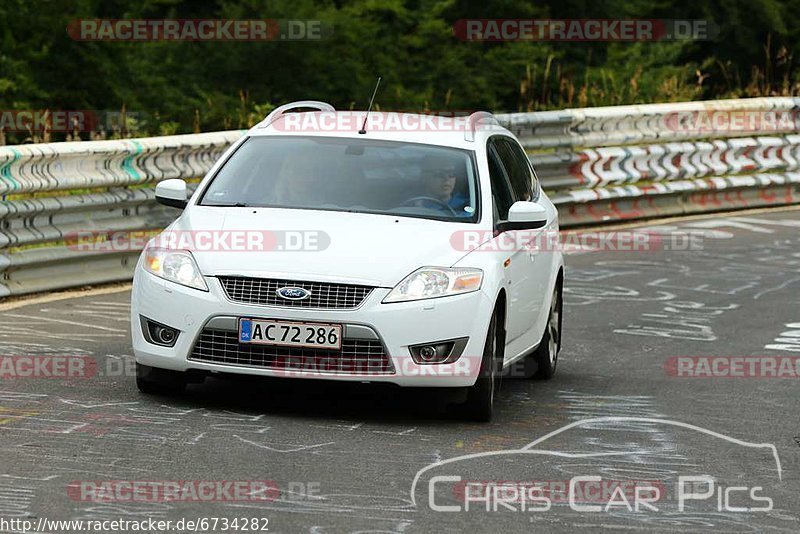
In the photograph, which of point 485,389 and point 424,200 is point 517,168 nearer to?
point 424,200

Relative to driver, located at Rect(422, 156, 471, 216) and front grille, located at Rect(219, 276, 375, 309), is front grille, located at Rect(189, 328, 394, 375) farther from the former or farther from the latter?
driver, located at Rect(422, 156, 471, 216)

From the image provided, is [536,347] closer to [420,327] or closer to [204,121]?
[420,327]

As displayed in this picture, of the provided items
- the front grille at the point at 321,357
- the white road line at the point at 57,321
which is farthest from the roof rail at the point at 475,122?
the white road line at the point at 57,321

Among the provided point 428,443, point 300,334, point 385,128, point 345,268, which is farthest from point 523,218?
point 428,443

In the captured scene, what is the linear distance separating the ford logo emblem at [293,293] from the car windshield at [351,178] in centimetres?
101

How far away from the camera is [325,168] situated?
9883mm

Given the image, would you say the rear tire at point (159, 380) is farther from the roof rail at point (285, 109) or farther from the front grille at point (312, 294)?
the roof rail at point (285, 109)

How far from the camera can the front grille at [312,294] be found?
28.2 feet

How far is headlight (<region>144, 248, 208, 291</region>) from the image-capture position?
28.9 ft

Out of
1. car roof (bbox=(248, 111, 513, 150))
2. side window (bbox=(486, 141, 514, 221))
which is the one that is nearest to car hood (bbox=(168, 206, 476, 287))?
side window (bbox=(486, 141, 514, 221))

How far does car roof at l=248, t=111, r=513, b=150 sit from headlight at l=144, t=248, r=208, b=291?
146 cm

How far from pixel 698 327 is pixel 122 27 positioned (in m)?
22.7

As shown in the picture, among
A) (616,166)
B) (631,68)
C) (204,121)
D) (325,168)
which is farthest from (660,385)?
(631,68)

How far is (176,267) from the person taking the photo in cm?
892
